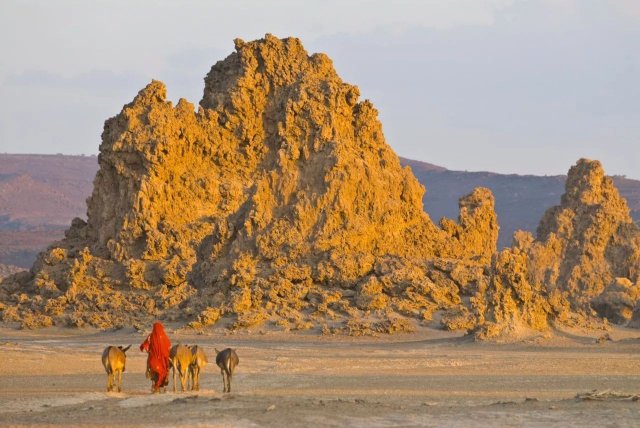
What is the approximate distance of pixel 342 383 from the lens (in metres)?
19.8

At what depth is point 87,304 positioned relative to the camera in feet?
107

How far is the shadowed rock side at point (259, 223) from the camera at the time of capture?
31.1 meters

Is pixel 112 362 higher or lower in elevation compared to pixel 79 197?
lower

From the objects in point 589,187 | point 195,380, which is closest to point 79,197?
point 589,187

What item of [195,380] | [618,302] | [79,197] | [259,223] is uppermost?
[79,197]

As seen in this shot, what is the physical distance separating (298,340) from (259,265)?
125 inches

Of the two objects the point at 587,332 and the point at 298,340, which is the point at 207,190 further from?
the point at 587,332

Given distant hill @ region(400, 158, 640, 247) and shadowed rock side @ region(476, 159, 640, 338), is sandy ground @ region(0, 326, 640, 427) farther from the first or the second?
distant hill @ region(400, 158, 640, 247)

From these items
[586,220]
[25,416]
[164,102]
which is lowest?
[25,416]

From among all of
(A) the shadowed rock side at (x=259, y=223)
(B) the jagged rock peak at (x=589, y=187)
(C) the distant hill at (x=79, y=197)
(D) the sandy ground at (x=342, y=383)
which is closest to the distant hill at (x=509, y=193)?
(C) the distant hill at (x=79, y=197)

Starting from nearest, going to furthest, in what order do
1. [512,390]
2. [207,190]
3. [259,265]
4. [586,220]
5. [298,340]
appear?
1. [512,390]
2. [298,340]
3. [259,265]
4. [207,190]
5. [586,220]

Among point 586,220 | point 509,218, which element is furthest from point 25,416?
point 509,218

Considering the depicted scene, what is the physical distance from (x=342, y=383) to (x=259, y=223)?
39.5 feet

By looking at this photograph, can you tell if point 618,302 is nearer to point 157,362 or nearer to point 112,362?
point 157,362
